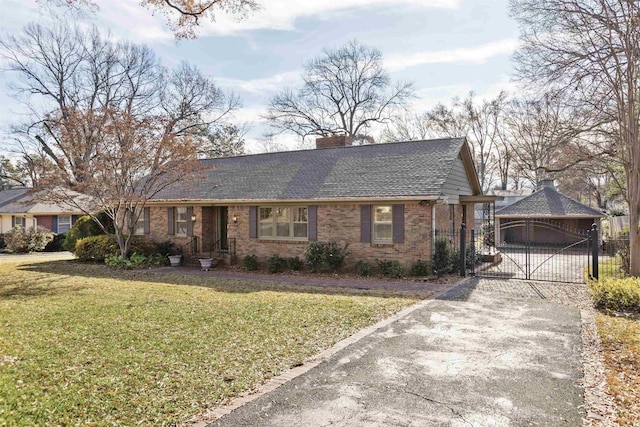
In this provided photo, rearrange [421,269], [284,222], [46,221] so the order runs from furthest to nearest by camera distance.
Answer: [46,221], [284,222], [421,269]

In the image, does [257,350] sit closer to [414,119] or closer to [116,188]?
[116,188]

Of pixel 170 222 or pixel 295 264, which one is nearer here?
→ pixel 295 264

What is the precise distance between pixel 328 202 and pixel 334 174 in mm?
1981

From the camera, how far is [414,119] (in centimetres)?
3797

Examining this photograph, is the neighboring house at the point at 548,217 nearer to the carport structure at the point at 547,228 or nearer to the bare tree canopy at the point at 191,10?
the carport structure at the point at 547,228

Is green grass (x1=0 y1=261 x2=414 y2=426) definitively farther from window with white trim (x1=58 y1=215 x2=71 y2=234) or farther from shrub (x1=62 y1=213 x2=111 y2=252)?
window with white trim (x1=58 y1=215 x2=71 y2=234)

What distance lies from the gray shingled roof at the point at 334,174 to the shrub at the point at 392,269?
6.97 ft

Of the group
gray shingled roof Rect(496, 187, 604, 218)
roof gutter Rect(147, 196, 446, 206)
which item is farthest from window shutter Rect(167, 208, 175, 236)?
gray shingled roof Rect(496, 187, 604, 218)

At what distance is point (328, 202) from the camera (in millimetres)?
14070

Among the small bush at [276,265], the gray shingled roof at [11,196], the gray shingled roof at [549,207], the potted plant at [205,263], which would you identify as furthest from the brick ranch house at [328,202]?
the gray shingled roof at [11,196]

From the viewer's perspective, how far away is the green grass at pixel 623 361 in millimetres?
4207

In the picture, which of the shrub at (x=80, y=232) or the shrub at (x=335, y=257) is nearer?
the shrub at (x=335, y=257)

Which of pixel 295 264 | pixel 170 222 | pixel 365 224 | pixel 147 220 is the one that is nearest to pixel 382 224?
pixel 365 224

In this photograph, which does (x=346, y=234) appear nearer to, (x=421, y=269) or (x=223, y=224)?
(x=421, y=269)
